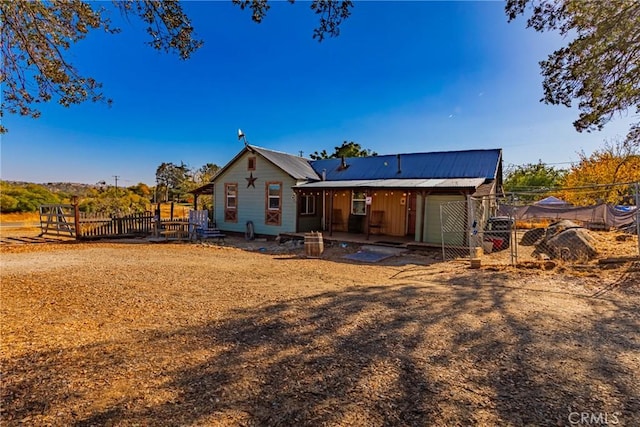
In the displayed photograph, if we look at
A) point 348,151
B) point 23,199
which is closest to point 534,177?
point 348,151

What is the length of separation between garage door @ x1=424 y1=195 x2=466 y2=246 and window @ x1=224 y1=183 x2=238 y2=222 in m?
9.82

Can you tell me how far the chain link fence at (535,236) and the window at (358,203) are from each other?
4022 mm

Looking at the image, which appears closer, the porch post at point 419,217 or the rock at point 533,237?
the porch post at point 419,217

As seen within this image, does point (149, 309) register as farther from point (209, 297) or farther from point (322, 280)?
point (322, 280)

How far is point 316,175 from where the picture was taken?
1756 cm

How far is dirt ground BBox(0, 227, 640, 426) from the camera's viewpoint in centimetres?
255

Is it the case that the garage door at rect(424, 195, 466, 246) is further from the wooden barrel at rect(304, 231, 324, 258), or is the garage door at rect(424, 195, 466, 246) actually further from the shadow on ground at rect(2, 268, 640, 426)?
the shadow on ground at rect(2, 268, 640, 426)

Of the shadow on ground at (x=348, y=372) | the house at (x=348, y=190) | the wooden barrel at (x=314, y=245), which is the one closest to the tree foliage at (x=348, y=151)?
the house at (x=348, y=190)

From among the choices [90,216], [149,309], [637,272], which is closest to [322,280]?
[149,309]

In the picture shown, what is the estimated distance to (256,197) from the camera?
16531 mm

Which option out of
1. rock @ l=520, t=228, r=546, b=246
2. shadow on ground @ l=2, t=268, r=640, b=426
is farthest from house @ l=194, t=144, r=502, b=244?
shadow on ground @ l=2, t=268, r=640, b=426

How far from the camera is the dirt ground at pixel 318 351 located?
255 centimetres

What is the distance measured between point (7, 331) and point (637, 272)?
1118cm

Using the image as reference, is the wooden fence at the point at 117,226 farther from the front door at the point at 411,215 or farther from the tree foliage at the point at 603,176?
the tree foliage at the point at 603,176
